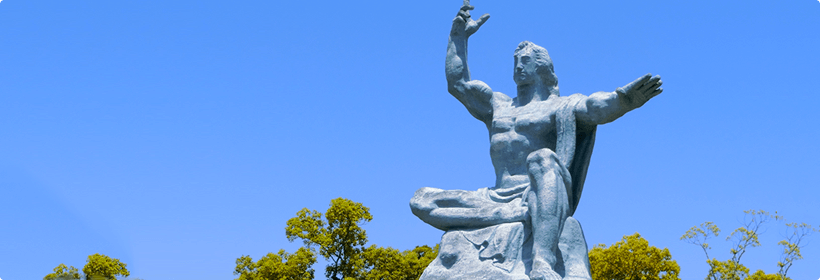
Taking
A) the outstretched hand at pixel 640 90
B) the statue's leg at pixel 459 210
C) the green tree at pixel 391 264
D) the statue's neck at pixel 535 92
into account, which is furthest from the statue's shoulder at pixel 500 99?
the green tree at pixel 391 264

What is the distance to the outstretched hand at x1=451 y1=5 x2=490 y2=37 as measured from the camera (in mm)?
8578

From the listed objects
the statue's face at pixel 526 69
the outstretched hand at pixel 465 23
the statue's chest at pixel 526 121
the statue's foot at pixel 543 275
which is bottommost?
the statue's foot at pixel 543 275

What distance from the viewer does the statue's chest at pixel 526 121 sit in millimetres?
7988

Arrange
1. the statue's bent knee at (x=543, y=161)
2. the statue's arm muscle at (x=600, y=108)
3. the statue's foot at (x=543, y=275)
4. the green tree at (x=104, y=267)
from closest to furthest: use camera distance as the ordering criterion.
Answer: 1. the statue's foot at (x=543, y=275)
2. the statue's bent knee at (x=543, y=161)
3. the statue's arm muscle at (x=600, y=108)
4. the green tree at (x=104, y=267)

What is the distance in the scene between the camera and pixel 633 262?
73.7 ft

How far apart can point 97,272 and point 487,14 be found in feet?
58.8

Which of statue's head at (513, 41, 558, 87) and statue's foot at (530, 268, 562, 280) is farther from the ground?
statue's head at (513, 41, 558, 87)

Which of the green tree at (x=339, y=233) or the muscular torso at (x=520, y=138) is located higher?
the green tree at (x=339, y=233)

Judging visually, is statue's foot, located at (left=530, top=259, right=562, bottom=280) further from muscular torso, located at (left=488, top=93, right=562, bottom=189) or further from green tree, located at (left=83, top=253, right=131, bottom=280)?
green tree, located at (left=83, top=253, right=131, bottom=280)

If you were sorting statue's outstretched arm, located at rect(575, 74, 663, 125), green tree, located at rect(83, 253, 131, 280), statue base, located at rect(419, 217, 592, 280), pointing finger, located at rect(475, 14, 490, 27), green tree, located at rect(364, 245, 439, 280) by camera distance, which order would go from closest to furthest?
statue base, located at rect(419, 217, 592, 280) → statue's outstretched arm, located at rect(575, 74, 663, 125) → pointing finger, located at rect(475, 14, 490, 27) → green tree, located at rect(364, 245, 439, 280) → green tree, located at rect(83, 253, 131, 280)

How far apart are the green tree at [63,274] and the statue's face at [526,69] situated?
662 inches

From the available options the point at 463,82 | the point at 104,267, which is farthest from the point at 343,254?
the point at 463,82

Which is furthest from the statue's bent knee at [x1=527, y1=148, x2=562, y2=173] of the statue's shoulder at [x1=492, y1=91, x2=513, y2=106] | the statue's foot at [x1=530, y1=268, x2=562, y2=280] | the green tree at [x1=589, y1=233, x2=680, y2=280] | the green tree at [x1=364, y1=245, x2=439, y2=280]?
the green tree at [x1=589, y1=233, x2=680, y2=280]

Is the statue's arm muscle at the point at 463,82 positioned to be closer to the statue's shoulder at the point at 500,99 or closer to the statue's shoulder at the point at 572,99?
the statue's shoulder at the point at 500,99
